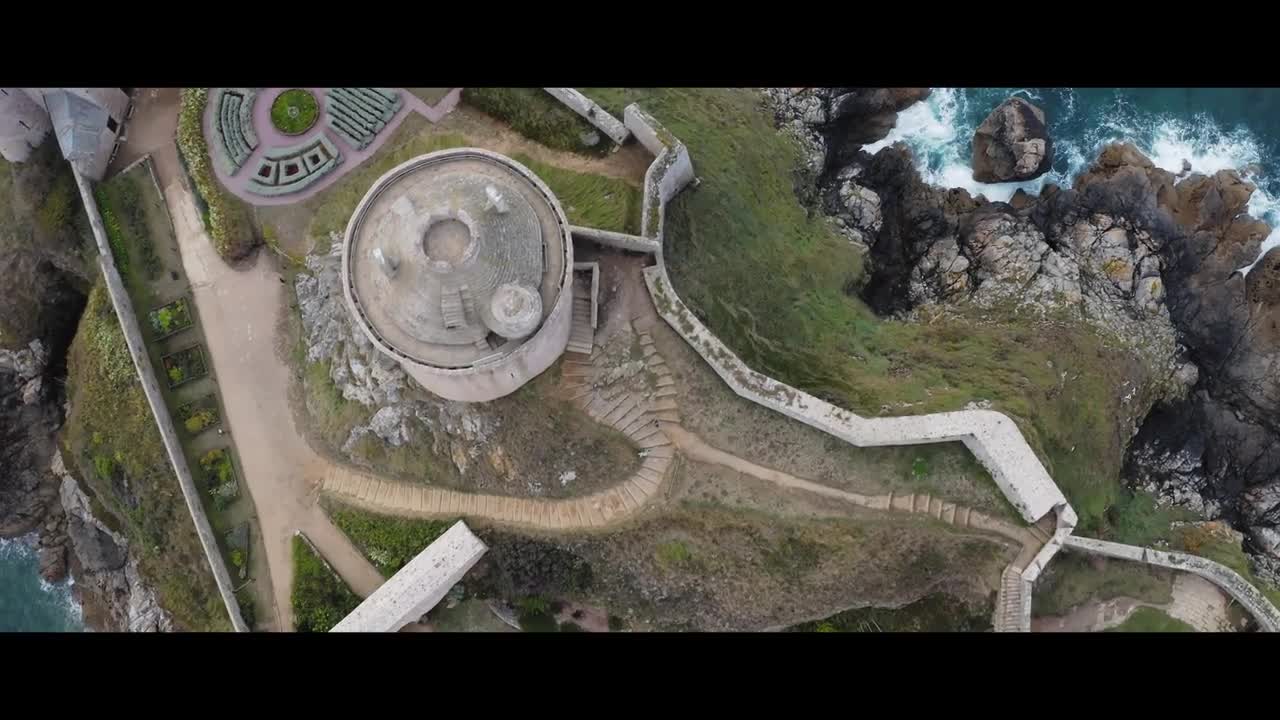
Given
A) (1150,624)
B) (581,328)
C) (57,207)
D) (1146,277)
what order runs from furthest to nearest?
1. (1146,277)
2. (57,207)
3. (1150,624)
4. (581,328)

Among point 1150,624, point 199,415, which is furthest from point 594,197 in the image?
point 1150,624

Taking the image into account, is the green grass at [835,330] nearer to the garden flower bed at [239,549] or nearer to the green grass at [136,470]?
the garden flower bed at [239,549]

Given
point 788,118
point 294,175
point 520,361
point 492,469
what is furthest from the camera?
point 788,118

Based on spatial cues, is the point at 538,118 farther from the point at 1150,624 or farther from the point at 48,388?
the point at 1150,624

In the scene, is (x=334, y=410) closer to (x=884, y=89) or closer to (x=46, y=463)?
(x=46, y=463)

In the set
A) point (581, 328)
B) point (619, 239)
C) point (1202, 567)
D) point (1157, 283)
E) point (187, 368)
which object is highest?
point (1157, 283)

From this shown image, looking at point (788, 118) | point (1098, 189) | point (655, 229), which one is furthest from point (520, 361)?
point (1098, 189)
